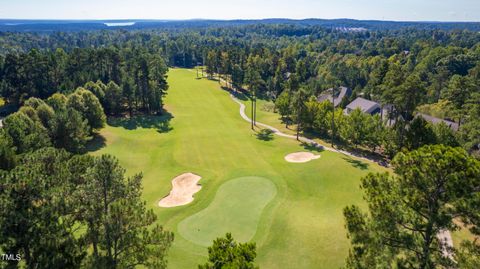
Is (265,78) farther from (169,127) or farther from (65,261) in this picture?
(65,261)

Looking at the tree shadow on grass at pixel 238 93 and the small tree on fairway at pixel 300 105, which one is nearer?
the small tree on fairway at pixel 300 105

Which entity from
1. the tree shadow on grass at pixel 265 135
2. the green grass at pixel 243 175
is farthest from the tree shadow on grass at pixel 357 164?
the tree shadow on grass at pixel 265 135

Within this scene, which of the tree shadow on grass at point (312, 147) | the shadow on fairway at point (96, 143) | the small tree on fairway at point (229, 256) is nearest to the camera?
the small tree on fairway at point (229, 256)

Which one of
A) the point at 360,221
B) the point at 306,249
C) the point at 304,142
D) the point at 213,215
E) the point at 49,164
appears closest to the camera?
the point at 360,221

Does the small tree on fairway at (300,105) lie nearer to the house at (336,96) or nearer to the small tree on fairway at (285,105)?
the small tree on fairway at (285,105)

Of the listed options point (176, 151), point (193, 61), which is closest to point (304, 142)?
point (176, 151)

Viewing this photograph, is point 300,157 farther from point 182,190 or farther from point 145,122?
point 145,122

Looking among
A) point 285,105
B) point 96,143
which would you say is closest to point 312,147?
point 285,105
